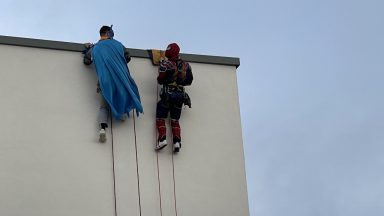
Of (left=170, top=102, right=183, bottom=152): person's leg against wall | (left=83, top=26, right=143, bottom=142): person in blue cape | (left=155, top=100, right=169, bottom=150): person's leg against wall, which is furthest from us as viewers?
(left=170, top=102, right=183, bottom=152): person's leg against wall

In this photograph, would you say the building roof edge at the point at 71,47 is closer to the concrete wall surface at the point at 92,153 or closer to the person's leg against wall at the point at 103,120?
the concrete wall surface at the point at 92,153

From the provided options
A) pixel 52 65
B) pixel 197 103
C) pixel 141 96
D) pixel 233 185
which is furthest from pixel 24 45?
pixel 233 185

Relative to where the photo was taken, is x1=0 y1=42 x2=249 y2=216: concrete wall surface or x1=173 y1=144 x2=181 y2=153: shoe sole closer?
x1=0 y1=42 x2=249 y2=216: concrete wall surface

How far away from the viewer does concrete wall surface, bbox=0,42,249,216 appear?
11820 millimetres

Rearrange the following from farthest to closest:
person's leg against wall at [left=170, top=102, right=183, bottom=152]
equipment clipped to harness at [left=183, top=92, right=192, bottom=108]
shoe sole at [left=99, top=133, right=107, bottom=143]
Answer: equipment clipped to harness at [left=183, top=92, right=192, bottom=108], person's leg against wall at [left=170, top=102, right=183, bottom=152], shoe sole at [left=99, top=133, right=107, bottom=143]

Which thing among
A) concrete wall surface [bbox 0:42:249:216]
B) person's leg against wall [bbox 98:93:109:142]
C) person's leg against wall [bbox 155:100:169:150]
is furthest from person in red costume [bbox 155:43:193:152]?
person's leg against wall [bbox 98:93:109:142]

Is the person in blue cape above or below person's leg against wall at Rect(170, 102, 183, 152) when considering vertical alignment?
above

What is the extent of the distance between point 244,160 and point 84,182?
2464 millimetres

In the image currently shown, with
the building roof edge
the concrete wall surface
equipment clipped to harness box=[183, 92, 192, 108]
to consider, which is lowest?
the concrete wall surface

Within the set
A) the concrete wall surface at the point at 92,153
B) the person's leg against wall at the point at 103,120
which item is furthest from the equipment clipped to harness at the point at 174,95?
the person's leg against wall at the point at 103,120

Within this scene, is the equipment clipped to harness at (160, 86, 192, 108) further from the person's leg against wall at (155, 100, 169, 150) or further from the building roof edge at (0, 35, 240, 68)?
the building roof edge at (0, 35, 240, 68)

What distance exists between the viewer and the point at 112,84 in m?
12.4

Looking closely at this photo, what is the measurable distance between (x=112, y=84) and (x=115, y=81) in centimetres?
6

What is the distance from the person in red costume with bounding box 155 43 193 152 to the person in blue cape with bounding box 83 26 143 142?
396 mm
